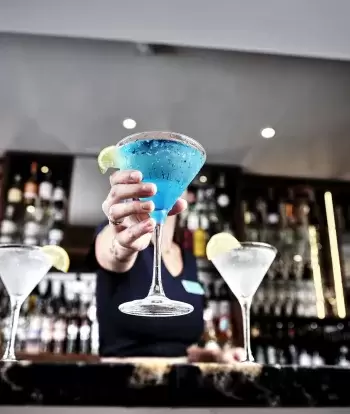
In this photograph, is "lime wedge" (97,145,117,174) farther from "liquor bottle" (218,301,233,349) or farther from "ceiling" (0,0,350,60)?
"liquor bottle" (218,301,233,349)

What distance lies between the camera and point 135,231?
3.03ft

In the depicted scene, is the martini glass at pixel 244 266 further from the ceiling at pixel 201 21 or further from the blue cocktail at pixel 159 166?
the ceiling at pixel 201 21

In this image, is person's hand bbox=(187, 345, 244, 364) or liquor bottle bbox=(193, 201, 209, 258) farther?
liquor bottle bbox=(193, 201, 209, 258)

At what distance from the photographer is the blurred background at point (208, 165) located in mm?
3197

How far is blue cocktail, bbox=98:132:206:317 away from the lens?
34.8 inches

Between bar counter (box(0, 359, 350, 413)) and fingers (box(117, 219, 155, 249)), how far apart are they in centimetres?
30

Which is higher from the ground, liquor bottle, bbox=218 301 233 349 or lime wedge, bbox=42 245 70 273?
lime wedge, bbox=42 245 70 273

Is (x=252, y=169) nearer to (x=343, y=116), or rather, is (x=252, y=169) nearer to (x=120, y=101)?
(x=343, y=116)

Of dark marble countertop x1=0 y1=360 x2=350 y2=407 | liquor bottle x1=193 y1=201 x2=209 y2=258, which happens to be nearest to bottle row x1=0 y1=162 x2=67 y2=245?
liquor bottle x1=193 y1=201 x2=209 y2=258

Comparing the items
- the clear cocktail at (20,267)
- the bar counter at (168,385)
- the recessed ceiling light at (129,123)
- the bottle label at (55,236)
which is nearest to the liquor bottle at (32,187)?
the bottle label at (55,236)

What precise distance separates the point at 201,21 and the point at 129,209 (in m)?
1.36

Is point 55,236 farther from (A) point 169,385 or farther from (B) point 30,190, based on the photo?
(A) point 169,385

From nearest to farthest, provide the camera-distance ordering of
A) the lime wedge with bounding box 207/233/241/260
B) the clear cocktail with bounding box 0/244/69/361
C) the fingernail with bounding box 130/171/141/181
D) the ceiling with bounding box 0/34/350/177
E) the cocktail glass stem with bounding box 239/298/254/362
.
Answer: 1. the fingernail with bounding box 130/171/141/181
2. the cocktail glass stem with bounding box 239/298/254/362
3. the clear cocktail with bounding box 0/244/69/361
4. the lime wedge with bounding box 207/233/241/260
5. the ceiling with bounding box 0/34/350/177

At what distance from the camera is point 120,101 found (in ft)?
11.1
